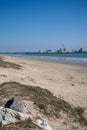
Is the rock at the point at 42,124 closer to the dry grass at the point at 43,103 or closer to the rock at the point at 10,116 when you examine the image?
the rock at the point at 10,116

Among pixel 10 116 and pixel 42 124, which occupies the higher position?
pixel 10 116

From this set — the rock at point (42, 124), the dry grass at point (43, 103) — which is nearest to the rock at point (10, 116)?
the rock at point (42, 124)

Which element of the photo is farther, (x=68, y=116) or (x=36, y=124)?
(x=68, y=116)

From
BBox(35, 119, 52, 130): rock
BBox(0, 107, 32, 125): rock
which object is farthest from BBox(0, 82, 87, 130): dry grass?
BBox(0, 107, 32, 125): rock

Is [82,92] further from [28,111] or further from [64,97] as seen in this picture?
[28,111]

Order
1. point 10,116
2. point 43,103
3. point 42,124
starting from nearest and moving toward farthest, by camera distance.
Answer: point 10,116 < point 42,124 < point 43,103

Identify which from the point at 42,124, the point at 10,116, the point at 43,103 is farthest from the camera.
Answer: the point at 43,103

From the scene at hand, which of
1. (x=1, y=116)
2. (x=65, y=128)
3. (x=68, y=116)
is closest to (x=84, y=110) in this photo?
(x=68, y=116)

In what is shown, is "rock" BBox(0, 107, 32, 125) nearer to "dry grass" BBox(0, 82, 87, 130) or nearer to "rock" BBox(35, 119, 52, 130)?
"rock" BBox(35, 119, 52, 130)

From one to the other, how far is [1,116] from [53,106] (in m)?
2.64

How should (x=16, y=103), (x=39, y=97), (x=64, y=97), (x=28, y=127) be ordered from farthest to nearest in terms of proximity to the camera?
(x=64, y=97) → (x=39, y=97) → (x=16, y=103) → (x=28, y=127)

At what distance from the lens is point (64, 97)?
13.2m

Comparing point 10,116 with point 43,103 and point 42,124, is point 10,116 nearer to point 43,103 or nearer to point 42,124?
point 42,124

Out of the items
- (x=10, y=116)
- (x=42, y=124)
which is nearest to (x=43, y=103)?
(x=42, y=124)
